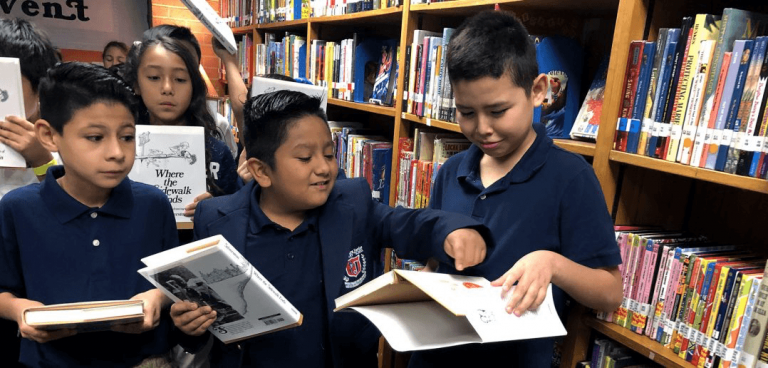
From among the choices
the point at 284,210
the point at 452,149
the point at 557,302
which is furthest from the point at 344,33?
the point at 557,302

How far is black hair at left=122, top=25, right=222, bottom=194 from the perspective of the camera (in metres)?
1.78

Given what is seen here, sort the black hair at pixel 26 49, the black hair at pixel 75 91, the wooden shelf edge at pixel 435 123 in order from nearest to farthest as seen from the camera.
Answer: the black hair at pixel 75 91 → the black hair at pixel 26 49 → the wooden shelf edge at pixel 435 123

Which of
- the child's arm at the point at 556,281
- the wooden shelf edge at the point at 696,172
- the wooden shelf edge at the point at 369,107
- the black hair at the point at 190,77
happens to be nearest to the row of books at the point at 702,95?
the wooden shelf edge at the point at 696,172

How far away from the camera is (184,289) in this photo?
0.98 meters

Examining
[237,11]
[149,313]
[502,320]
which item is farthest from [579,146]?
[237,11]

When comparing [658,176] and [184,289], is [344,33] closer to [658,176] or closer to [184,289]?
[658,176]

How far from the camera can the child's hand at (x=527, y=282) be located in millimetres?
872

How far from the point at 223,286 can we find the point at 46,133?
2.15 ft

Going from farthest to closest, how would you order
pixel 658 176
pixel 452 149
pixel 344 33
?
pixel 344 33 < pixel 452 149 < pixel 658 176

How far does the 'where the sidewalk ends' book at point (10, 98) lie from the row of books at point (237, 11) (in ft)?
9.62

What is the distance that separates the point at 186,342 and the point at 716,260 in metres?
1.28

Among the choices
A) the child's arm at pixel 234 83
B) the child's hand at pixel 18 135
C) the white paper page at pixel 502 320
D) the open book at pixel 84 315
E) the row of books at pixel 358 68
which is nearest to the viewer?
the white paper page at pixel 502 320

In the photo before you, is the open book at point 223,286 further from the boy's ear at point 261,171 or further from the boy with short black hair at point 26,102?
the boy with short black hair at point 26,102

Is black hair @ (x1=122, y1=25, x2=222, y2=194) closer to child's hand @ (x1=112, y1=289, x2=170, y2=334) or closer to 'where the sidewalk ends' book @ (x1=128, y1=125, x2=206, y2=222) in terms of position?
'where the sidewalk ends' book @ (x1=128, y1=125, x2=206, y2=222)
